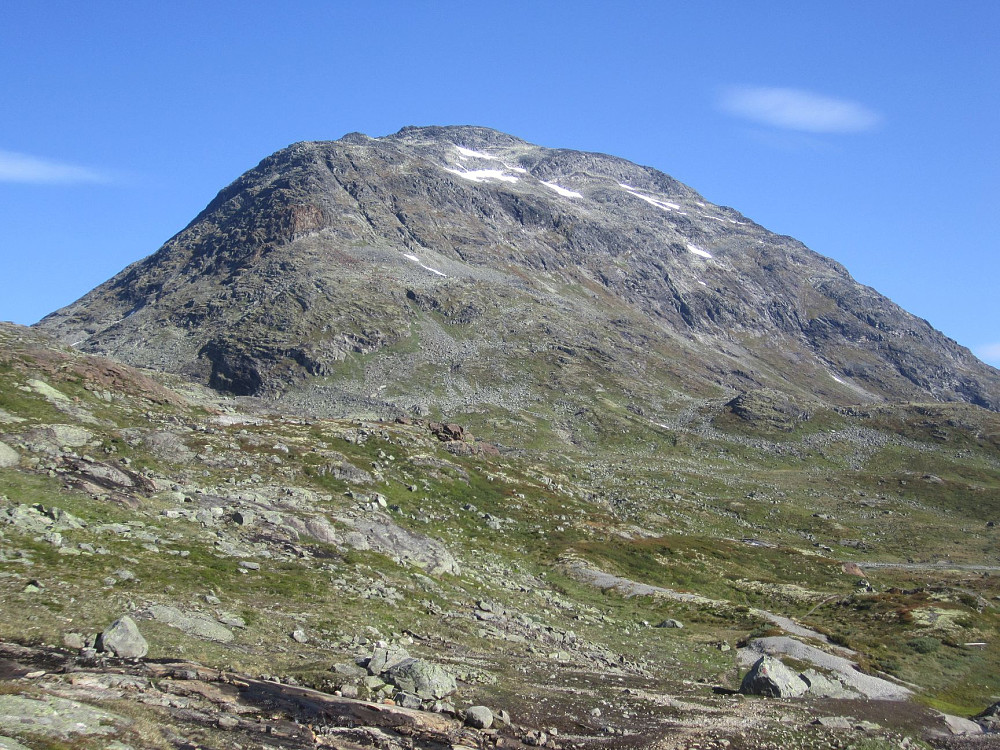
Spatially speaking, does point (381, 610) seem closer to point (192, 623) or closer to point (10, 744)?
point (192, 623)

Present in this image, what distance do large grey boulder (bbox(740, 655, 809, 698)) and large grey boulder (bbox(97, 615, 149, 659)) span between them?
29.0 meters

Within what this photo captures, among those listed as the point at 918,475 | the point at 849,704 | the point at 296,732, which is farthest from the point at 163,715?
the point at 918,475

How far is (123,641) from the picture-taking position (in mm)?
23688

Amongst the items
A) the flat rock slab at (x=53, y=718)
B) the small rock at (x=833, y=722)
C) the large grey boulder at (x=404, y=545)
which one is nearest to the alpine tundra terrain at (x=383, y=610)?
the flat rock slab at (x=53, y=718)

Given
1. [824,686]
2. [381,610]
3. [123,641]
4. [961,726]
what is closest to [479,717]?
[123,641]

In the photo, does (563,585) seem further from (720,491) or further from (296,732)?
(720,491)

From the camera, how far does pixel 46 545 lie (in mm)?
30859

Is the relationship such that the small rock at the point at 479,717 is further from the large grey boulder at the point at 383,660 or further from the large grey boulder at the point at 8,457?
the large grey boulder at the point at 8,457

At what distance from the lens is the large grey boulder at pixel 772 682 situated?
35.1 m

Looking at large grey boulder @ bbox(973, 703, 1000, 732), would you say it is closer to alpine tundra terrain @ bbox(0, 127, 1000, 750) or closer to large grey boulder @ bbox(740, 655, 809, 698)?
alpine tundra terrain @ bbox(0, 127, 1000, 750)

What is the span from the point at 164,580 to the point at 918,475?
213228mm

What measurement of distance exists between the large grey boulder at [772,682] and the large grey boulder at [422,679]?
1804cm

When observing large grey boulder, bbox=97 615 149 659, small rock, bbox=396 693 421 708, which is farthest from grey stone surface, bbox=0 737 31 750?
small rock, bbox=396 693 421 708

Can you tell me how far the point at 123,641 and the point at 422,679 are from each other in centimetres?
1069
